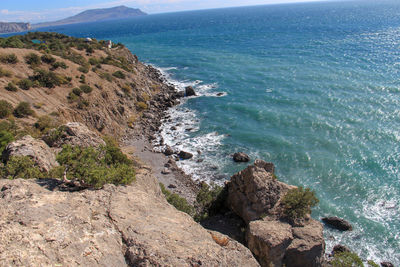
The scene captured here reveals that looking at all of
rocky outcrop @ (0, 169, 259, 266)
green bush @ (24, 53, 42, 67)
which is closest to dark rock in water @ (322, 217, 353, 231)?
rocky outcrop @ (0, 169, 259, 266)

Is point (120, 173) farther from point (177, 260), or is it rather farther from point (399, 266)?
point (399, 266)

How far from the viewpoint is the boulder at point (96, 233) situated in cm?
966

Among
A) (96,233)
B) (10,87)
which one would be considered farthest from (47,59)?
(96,233)

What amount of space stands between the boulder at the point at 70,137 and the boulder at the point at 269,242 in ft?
55.3

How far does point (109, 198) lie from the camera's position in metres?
14.0

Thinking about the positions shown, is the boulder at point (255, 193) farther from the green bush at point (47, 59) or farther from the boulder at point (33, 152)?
the green bush at point (47, 59)

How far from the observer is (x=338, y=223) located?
95.4ft

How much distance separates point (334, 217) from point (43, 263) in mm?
29974

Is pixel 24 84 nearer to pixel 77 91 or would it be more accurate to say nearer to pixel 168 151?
pixel 77 91

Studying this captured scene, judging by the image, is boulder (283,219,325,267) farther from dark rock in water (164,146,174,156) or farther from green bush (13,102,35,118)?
green bush (13,102,35,118)

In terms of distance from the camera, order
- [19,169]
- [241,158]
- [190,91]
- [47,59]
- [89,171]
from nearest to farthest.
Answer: [89,171] → [19,169] → [241,158] → [47,59] → [190,91]

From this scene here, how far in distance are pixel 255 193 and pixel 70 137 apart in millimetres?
18806

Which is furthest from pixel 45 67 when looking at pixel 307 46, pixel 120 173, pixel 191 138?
pixel 307 46

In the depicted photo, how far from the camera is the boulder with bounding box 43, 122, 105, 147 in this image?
82.1 feet
